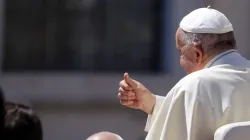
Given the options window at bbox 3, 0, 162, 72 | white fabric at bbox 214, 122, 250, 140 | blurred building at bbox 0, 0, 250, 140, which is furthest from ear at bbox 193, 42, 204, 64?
window at bbox 3, 0, 162, 72

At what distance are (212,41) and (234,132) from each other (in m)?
0.51

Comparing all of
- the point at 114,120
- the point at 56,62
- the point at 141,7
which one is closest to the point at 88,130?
the point at 114,120

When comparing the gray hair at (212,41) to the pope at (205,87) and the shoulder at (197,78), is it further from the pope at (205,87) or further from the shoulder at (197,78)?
the shoulder at (197,78)

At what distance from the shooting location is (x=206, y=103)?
Result: 362cm

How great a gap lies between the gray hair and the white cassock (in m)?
0.04

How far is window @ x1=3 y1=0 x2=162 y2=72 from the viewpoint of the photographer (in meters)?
9.05

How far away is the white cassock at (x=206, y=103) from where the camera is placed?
3.62 metres

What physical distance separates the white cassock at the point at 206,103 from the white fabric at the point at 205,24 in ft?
0.43

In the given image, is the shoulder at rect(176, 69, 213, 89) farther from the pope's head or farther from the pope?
the pope's head

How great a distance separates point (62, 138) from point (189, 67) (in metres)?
4.86

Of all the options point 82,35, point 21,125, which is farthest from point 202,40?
point 82,35

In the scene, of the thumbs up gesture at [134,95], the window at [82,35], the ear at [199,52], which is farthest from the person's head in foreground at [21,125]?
the window at [82,35]

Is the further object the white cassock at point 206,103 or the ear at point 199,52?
the ear at point 199,52

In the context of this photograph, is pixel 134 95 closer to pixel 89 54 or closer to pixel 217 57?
pixel 217 57
